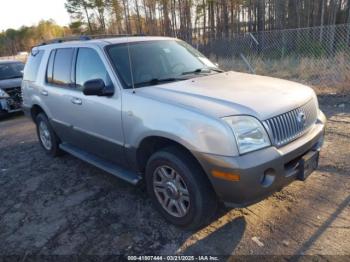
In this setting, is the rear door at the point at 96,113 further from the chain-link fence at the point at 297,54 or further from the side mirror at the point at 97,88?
the chain-link fence at the point at 297,54

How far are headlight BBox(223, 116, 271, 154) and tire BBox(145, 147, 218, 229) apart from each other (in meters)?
0.51

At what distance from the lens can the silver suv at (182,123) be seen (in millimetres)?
2658

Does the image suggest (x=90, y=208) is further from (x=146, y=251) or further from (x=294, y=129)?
(x=294, y=129)

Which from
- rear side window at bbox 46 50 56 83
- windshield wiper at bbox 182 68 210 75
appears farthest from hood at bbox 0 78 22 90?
windshield wiper at bbox 182 68 210 75

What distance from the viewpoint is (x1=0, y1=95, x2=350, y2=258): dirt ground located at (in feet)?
9.60

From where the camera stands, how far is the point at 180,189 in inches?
121

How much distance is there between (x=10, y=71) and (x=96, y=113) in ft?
27.5

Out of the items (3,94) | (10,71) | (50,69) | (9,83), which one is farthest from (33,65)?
(10,71)

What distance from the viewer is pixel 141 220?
11.3 feet

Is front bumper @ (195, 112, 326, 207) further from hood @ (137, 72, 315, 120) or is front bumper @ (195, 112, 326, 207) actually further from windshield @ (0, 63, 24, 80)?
windshield @ (0, 63, 24, 80)

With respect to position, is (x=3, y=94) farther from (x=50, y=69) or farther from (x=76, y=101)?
(x=76, y=101)

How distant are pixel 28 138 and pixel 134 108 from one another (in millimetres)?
4696

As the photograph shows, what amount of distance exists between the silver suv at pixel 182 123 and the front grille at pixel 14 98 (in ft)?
18.7

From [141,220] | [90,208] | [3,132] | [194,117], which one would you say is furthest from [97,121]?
[3,132]
